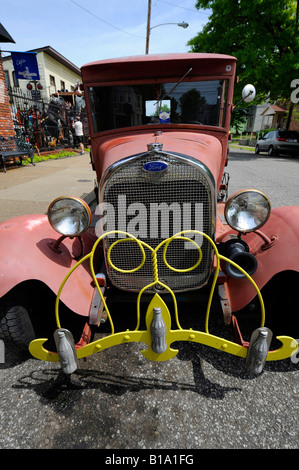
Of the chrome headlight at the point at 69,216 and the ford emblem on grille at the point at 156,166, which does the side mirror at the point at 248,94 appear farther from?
the chrome headlight at the point at 69,216

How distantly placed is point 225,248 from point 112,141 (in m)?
1.65

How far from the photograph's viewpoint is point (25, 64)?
35.4 ft

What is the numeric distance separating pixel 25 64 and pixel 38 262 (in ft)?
39.0

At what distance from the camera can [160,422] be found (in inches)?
69.5

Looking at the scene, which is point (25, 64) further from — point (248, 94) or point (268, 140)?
point (268, 140)

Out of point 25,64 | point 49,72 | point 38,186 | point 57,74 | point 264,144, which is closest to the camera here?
point 38,186

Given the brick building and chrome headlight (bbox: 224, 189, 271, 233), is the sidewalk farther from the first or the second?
chrome headlight (bbox: 224, 189, 271, 233)

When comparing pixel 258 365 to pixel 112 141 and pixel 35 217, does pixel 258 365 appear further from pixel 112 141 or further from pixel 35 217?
pixel 112 141

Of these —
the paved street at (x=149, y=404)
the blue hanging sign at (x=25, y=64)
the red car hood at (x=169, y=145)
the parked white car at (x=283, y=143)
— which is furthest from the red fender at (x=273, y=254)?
the parked white car at (x=283, y=143)

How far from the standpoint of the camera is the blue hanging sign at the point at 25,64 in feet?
34.7

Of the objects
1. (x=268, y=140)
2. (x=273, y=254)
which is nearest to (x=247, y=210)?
(x=273, y=254)

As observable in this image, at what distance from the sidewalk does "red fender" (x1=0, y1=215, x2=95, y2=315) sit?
119 inches

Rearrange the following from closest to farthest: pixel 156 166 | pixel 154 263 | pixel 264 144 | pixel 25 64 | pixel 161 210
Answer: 1. pixel 154 263
2. pixel 156 166
3. pixel 161 210
4. pixel 25 64
5. pixel 264 144
